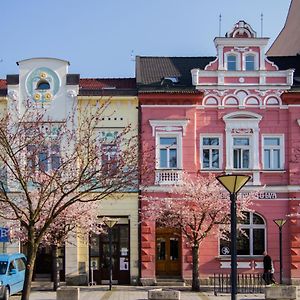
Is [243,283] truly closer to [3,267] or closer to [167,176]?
[167,176]

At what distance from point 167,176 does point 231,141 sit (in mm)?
3416

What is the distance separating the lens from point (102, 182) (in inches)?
879

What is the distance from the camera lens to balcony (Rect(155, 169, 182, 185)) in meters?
34.7

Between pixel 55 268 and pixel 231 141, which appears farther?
pixel 231 141

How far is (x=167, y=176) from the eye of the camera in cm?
3469

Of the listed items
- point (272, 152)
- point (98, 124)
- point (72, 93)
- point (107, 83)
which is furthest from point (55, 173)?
point (272, 152)

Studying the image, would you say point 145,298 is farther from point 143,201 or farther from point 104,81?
point 104,81

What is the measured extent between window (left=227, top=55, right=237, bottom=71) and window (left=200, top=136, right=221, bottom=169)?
339 centimetres

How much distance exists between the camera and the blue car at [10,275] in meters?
27.6

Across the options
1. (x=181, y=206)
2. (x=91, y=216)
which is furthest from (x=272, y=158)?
(x=91, y=216)

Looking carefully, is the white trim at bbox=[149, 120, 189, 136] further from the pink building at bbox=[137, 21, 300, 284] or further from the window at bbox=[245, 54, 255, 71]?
the window at bbox=[245, 54, 255, 71]

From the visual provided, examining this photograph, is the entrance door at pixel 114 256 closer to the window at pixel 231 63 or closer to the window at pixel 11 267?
the window at pixel 11 267

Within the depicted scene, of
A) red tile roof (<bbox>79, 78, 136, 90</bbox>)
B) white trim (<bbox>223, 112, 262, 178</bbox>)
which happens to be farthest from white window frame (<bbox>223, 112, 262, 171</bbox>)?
red tile roof (<bbox>79, 78, 136, 90</bbox>)

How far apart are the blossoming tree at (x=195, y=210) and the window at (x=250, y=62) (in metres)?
5.59
